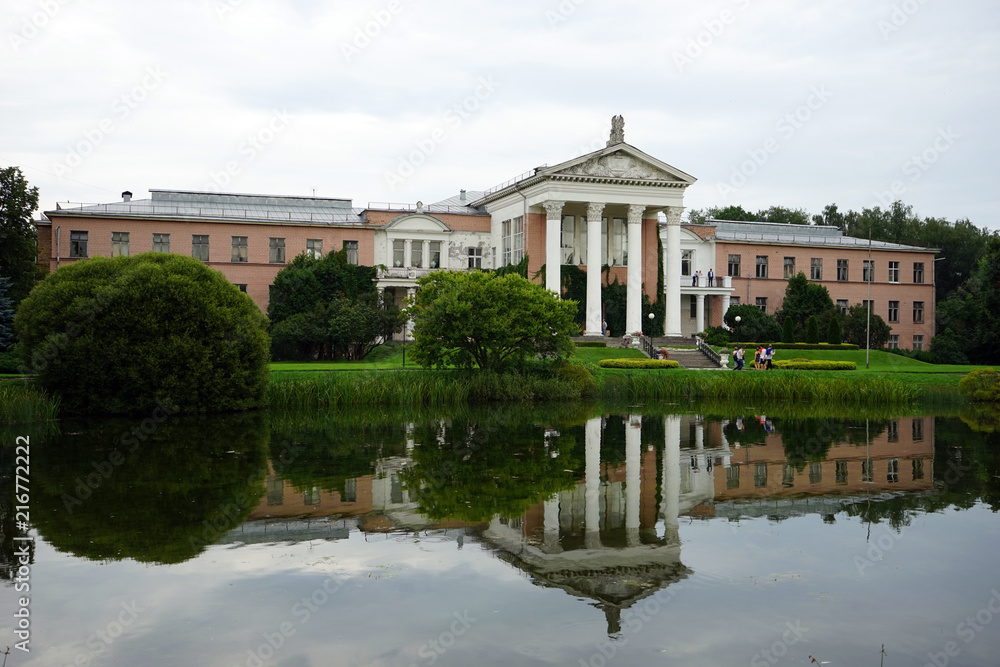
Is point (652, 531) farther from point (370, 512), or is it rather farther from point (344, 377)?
point (344, 377)

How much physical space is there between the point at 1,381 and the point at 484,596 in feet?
64.2

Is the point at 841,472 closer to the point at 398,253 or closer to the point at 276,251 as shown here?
the point at 398,253

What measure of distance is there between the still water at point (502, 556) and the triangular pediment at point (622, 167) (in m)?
31.7

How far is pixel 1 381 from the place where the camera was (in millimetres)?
23000

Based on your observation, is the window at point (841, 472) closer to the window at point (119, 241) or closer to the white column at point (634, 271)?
the white column at point (634, 271)

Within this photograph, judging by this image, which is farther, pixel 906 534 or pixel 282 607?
pixel 906 534

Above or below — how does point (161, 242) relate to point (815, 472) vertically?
above

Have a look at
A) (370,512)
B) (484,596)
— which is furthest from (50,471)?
(484,596)

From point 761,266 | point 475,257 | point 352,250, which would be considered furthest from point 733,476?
point 761,266

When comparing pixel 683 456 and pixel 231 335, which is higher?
pixel 231 335

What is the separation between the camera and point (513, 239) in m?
51.9

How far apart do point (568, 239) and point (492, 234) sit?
5.32 metres

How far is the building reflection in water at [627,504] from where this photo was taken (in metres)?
9.14

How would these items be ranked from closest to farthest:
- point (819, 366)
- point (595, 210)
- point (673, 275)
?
point (819, 366) → point (595, 210) → point (673, 275)
